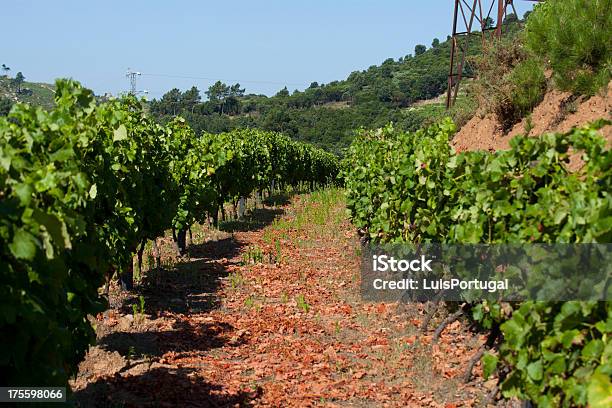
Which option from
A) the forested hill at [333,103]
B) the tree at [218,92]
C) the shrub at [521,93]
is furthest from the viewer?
the tree at [218,92]

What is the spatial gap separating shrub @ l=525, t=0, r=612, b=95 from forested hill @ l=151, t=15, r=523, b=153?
47154mm

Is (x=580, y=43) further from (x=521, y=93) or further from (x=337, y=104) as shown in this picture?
(x=337, y=104)

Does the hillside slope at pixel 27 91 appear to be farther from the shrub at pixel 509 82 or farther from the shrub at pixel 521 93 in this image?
the shrub at pixel 521 93

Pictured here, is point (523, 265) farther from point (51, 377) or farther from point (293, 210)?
→ point (293, 210)

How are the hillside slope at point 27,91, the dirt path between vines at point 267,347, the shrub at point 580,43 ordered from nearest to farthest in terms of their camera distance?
1. the dirt path between vines at point 267,347
2. the shrub at point 580,43
3. the hillside slope at point 27,91

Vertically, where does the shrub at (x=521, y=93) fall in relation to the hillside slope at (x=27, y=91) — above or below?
below

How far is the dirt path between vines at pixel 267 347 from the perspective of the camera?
6.30 meters

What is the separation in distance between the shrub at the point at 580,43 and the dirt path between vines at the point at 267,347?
557 cm

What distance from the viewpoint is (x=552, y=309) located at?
14.0ft

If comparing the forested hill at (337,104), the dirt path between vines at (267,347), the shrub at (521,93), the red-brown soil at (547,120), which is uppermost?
the forested hill at (337,104)

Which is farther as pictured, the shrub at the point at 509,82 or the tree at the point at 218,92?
the tree at the point at 218,92

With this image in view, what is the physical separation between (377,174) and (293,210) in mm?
12095

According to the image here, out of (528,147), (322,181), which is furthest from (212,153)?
(322,181)

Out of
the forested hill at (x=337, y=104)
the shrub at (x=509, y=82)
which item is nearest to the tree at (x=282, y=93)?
the forested hill at (x=337, y=104)
